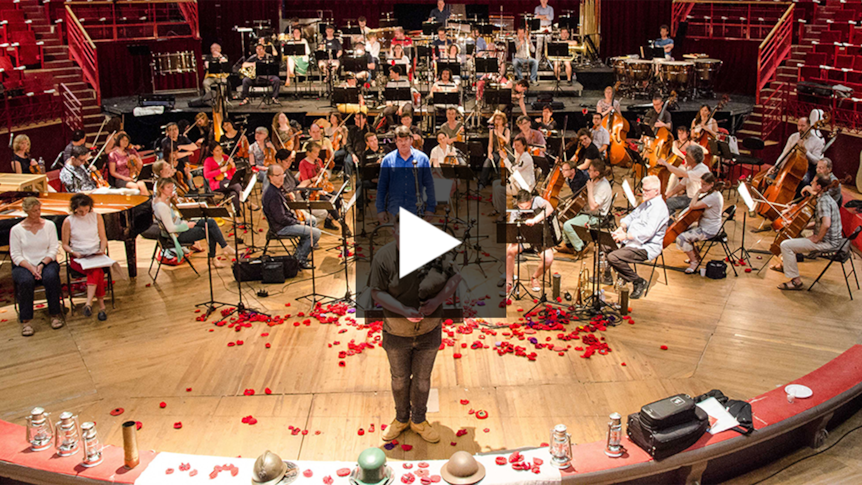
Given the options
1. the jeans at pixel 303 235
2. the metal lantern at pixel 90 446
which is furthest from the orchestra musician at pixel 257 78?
the metal lantern at pixel 90 446

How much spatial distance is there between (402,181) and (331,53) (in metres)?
7.73

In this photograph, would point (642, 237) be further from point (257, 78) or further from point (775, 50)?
point (257, 78)

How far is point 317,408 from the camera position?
17.2 ft

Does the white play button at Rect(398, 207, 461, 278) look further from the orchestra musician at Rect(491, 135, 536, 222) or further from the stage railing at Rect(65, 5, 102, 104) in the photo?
the stage railing at Rect(65, 5, 102, 104)

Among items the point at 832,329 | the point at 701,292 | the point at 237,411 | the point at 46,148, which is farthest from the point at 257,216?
the point at 832,329

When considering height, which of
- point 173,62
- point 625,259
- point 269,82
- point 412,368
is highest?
point 173,62

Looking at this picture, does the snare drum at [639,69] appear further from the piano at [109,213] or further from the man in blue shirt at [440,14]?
the piano at [109,213]

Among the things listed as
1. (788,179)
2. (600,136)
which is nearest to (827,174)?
(788,179)

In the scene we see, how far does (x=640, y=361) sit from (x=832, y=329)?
1779mm

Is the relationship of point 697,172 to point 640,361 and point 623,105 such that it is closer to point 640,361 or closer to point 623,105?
point 640,361

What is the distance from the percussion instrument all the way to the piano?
7.51m

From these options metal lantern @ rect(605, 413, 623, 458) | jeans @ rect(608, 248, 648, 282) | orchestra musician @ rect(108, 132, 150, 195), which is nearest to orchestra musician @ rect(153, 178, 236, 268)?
orchestra musician @ rect(108, 132, 150, 195)

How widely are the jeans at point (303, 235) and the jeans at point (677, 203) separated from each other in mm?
3857

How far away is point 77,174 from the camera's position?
812cm
